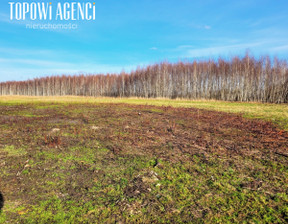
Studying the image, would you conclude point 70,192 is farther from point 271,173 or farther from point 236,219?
point 271,173

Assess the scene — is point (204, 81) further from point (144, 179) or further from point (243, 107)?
point (144, 179)

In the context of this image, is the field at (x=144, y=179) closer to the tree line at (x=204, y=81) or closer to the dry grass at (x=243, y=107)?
the dry grass at (x=243, y=107)

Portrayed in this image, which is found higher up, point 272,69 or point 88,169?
point 272,69

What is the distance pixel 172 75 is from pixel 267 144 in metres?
28.0

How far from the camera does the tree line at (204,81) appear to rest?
24.1 m

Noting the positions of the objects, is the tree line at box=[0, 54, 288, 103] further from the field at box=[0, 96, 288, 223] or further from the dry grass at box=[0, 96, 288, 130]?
the field at box=[0, 96, 288, 223]

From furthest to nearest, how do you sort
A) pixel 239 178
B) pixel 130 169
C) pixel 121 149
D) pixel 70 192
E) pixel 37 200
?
pixel 121 149 < pixel 130 169 < pixel 239 178 < pixel 70 192 < pixel 37 200

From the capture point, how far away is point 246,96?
2545 cm

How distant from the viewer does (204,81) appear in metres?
29.0

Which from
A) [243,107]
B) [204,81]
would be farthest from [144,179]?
[204,81]

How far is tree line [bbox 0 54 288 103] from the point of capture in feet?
79.0

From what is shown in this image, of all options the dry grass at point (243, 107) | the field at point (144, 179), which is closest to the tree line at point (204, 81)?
the dry grass at point (243, 107)

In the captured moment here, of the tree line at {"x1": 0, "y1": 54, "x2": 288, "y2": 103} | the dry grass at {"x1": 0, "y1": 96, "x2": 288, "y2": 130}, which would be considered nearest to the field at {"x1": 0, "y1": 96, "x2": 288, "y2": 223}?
the dry grass at {"x1": 0, "y1": 96, "x2": 288, "y2": 130}

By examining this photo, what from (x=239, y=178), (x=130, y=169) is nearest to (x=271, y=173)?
(x=239, y=178)
